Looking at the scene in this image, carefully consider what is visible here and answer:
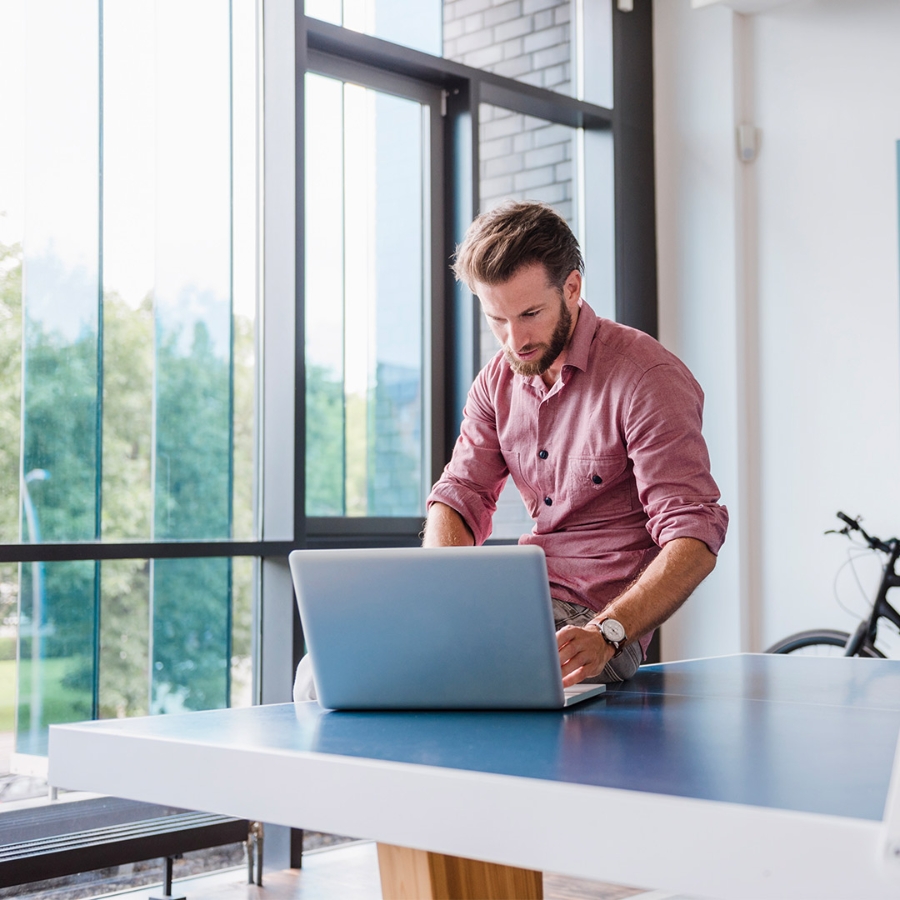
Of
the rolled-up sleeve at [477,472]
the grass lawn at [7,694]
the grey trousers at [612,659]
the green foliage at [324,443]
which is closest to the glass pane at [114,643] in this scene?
the grass lawn at [7,694]

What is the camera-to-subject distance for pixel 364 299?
11.4 ft

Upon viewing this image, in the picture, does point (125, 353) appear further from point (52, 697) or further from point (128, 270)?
point (52, 697)

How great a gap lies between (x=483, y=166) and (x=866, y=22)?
51.5 inches

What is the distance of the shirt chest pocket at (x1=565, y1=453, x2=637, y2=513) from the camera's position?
207 cm

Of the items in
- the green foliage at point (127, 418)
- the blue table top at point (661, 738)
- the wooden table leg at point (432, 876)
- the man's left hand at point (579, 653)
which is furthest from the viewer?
the green foliage at point (127, 418)

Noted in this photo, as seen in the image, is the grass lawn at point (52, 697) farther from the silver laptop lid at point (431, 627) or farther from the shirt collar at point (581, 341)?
the silver laptop lid at point (431, 627)

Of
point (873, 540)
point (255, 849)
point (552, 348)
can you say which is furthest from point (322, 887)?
point (873, 540)

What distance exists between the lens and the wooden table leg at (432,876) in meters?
1.17

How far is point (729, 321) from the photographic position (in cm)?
389

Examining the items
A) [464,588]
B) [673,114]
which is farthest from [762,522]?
[464,588]

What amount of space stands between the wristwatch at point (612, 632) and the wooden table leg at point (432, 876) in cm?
41

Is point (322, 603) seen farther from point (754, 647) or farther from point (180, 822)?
point (754, 647)

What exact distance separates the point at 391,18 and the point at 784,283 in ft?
5.00

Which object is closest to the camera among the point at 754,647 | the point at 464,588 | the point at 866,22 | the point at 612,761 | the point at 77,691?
the point at 612,761
